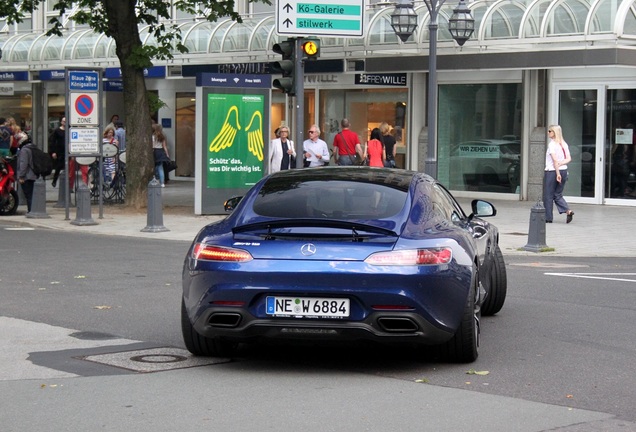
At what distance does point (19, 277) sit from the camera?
13.3 m

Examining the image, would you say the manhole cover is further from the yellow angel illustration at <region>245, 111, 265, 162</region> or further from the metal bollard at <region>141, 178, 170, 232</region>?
the yellow angel illustration at <region>245, 111, 265, 162</region>

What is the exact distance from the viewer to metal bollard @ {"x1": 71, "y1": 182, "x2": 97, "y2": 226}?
21.3m

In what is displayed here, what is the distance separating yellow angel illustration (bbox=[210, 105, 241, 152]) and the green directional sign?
14.6ft

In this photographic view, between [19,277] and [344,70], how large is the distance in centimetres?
1696

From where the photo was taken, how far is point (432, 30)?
2045cm

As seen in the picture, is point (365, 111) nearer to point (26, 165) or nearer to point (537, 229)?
point (26, 165)

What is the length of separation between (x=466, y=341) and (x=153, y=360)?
2205 mm

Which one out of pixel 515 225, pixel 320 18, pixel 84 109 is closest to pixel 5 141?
pixel 84 109

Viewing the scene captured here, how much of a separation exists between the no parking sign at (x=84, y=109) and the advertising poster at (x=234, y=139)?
2173mm

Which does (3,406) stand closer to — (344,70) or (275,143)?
(275,143)

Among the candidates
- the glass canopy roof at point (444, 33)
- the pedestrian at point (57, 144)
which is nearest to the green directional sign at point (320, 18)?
the glass canopy roof at point (444, 33)

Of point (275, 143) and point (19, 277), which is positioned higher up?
point (275, 143)

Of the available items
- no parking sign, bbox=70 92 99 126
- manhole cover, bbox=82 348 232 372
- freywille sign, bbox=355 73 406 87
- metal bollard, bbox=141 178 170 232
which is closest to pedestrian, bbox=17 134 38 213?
no parking sign, bbox=70 92 99 126

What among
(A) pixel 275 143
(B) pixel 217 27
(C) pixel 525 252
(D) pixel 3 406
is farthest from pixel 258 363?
(B) pixel 217 27
